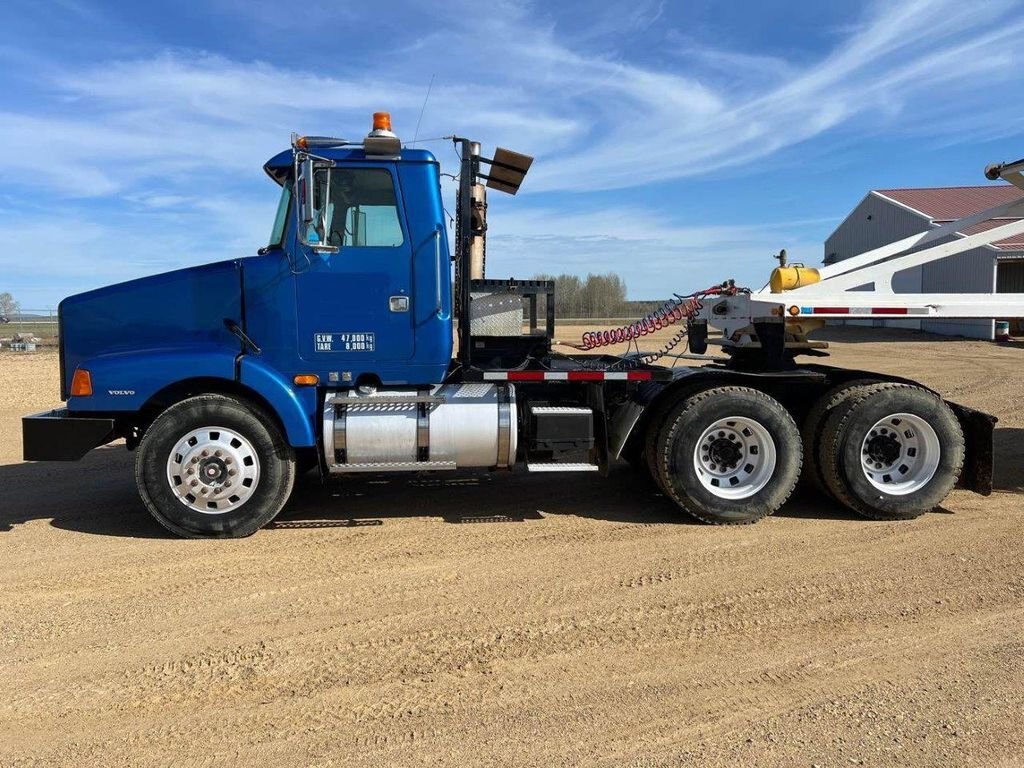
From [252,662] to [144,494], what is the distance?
234 centimetres

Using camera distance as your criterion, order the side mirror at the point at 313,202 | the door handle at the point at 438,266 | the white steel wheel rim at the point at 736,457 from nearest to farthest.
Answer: the side mirror at the point at 313,202, the door handle at the point at 438,266, the white steel wheel rim at the point at 736,457

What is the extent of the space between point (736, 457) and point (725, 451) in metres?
0.10

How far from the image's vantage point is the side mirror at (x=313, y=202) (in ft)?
16.6

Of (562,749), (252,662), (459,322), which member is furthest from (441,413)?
(562,749)

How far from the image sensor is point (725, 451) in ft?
18.9

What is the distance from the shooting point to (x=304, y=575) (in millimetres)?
4609

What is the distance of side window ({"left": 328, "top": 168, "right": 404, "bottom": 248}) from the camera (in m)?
5.41

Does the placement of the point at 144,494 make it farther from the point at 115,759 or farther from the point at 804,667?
the point at 804,667

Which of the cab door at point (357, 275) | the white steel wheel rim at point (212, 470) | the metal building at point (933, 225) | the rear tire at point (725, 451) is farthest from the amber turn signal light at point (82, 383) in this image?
the metal building at point (933, 225)

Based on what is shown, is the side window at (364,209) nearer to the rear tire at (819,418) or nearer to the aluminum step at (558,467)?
the aluminum step at (558,467)

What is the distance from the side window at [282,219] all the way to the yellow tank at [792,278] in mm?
4133

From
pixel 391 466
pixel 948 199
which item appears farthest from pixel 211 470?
pixel 948 199

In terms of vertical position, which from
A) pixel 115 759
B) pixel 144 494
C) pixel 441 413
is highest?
pixel 441 413

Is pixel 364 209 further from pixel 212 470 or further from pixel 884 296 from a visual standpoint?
pixel 884 296
